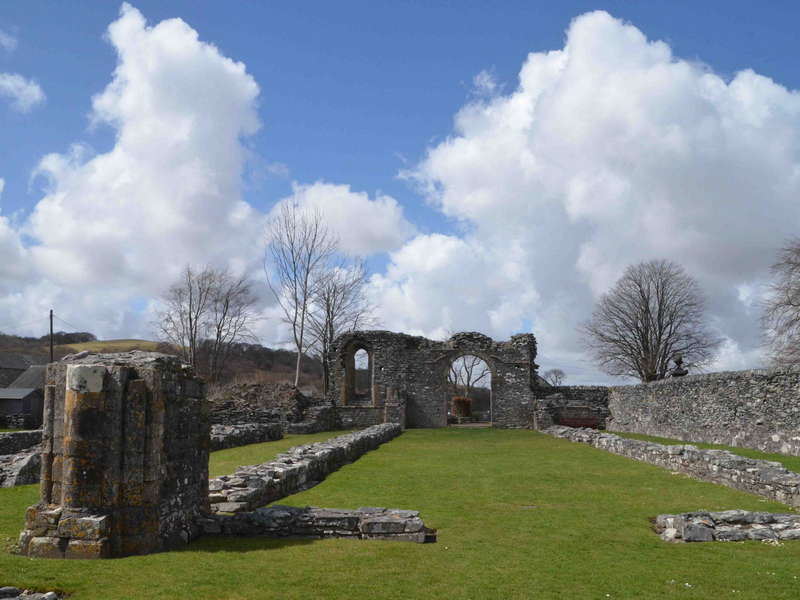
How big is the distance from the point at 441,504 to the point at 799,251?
2643 centimetres

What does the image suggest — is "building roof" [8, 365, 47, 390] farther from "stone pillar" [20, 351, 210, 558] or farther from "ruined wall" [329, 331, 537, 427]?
"stone pillar" [20, 351, 210, 558]

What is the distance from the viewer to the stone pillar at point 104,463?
22.1 ft

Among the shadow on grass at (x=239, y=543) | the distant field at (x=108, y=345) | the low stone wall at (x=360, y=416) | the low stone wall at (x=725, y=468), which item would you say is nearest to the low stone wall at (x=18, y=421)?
the low stone wall at (x=360, y=416)

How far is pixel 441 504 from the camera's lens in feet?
33.1

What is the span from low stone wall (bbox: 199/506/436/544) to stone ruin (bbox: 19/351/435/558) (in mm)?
14

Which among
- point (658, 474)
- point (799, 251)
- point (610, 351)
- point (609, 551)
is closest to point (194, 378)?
point (609, 551)

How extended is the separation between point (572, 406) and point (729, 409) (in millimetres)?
13587

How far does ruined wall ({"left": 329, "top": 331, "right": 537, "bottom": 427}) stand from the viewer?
33.5 metres

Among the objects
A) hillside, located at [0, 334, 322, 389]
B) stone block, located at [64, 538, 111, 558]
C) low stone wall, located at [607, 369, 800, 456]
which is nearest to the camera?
stone block, located at [64, 538, 111, 558]

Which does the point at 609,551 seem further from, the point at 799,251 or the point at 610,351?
the point at 610,351

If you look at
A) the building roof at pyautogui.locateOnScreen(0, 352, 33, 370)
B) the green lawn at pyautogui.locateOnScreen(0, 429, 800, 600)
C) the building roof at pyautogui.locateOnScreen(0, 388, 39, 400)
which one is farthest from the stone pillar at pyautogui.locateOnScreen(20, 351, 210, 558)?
the building roof at pyautogui.locateOnScreen(0, 352, 33, 370)

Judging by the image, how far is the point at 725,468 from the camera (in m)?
12.1

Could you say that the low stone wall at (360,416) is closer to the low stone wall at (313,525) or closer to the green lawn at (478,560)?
the green lawn at (478,560)

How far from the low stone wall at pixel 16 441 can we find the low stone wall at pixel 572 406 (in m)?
21.3
